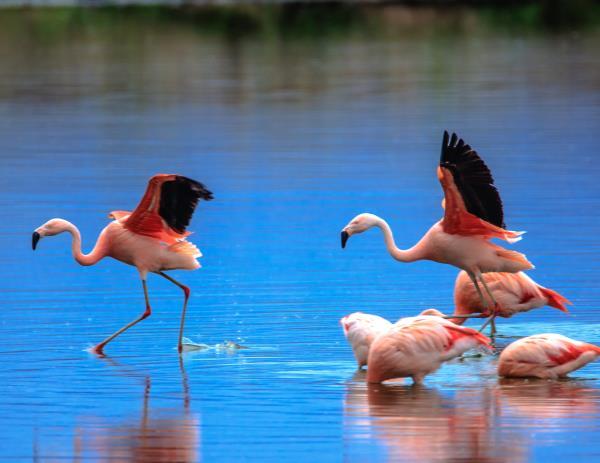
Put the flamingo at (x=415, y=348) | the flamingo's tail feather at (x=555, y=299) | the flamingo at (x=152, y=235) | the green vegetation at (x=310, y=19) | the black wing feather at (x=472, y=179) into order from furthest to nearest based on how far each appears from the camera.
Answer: the green vegetation at (x=310, y=19)
the flamingo at (x=152, y=235)
the flamingo's tail feather at (x=555, y=299)
the black wing feather at (x=472, y=179)
the flamingo at (x=415, y=348)

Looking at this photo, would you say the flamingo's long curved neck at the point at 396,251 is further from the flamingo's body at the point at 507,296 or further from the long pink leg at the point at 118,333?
the long pink leg at the point at 118,333

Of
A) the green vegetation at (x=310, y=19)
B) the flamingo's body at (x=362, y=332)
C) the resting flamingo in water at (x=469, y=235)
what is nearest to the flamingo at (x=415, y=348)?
Result: the flamingo's body at (x=362, y=332)

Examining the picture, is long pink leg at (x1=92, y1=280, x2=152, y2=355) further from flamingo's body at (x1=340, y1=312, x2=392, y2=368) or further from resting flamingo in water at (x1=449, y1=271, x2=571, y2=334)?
resting flamingo in water at (x1=449, y1=271, x2=571, y2=334)

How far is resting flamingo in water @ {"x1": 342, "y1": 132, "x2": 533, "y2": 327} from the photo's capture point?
11141mm

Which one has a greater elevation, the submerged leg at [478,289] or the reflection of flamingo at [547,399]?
the submerged leg at [478,289]

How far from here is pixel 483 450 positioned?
25.2ft

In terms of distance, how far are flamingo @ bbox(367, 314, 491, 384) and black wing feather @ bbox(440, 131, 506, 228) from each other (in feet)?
5.10

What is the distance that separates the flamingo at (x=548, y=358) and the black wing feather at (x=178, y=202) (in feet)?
8.85

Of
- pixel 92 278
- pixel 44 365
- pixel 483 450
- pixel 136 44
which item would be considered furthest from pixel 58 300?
pixel 136 44

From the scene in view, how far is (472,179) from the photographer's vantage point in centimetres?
1096

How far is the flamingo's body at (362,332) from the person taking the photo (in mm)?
9734

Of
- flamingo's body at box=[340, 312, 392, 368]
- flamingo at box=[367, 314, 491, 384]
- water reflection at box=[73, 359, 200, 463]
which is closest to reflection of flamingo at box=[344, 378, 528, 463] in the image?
flamingo at box=[367, 314, 491, 384]

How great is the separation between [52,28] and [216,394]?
44.0 metres

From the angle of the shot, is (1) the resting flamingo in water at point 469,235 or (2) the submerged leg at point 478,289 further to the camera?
(2) the submerged leg at point 478,289
